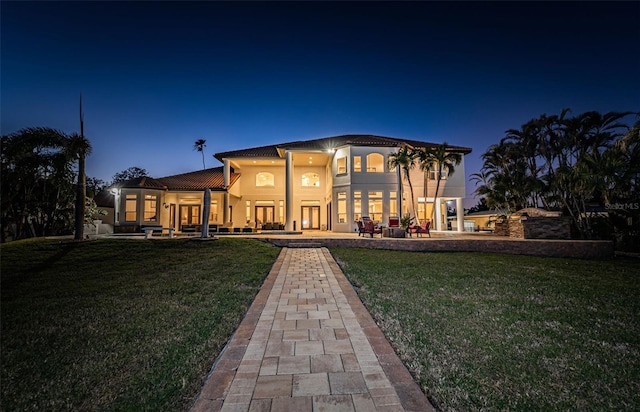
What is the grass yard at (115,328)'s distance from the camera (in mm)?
2256

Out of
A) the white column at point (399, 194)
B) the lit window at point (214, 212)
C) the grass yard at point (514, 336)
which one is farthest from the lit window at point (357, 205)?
the grass yard at point (514, 336)

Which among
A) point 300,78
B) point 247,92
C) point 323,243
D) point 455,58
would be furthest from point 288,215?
point 455,58

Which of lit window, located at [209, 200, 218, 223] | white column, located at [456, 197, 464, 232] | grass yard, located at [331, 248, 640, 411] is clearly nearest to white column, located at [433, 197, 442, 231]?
white column, located at [456, 197, 464, 232]

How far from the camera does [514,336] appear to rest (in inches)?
130

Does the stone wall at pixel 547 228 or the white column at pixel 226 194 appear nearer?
the stone wall at pixel 547 228

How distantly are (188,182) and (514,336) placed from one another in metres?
23.2

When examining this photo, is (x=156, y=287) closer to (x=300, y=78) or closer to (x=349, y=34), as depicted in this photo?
(x=349, y=34)

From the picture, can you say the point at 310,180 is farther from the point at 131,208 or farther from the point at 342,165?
the point at 131,208

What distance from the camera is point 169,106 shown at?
2477 cm

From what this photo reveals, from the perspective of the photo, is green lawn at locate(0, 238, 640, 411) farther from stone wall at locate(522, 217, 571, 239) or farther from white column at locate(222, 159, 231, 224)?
white column at locate(222, 159, 231, 224)

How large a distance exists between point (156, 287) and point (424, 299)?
5.48m

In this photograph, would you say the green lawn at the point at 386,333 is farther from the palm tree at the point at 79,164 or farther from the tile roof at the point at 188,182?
the tile roof at the point at 188,182

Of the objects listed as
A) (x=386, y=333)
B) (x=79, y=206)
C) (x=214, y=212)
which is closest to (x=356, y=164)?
(x=214, y=212)

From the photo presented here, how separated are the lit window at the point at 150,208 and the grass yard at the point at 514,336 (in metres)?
18.8
